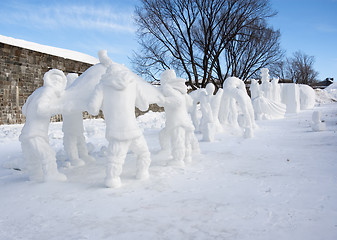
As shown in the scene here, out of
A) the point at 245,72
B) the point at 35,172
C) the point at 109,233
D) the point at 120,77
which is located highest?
the point at 245,72

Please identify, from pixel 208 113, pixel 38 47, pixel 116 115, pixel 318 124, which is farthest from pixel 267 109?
pixel 38 47

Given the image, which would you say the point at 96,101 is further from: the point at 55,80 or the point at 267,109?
the point at 267,109

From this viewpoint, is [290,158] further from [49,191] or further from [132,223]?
[49,191]

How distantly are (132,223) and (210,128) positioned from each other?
3953 millimetres

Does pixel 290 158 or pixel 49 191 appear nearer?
pixel 49 191

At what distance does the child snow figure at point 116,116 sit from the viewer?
2.73 metres

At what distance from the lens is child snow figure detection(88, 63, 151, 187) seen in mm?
2734

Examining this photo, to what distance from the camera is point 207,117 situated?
19.9 ft

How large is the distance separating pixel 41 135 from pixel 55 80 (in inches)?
25.3

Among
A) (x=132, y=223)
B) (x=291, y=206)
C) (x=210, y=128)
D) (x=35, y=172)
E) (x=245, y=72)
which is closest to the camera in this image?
(x=132, y=223)

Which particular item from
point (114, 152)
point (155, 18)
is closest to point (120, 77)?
point (114, 152)

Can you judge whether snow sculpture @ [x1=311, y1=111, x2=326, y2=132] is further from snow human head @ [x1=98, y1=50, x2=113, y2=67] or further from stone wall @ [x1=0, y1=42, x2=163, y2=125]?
stone wall @ [x1=0, y1=42, x2=163, y2=125]

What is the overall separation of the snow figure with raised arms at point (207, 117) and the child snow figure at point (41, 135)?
10.8 feet

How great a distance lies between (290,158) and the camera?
385 centimetres
